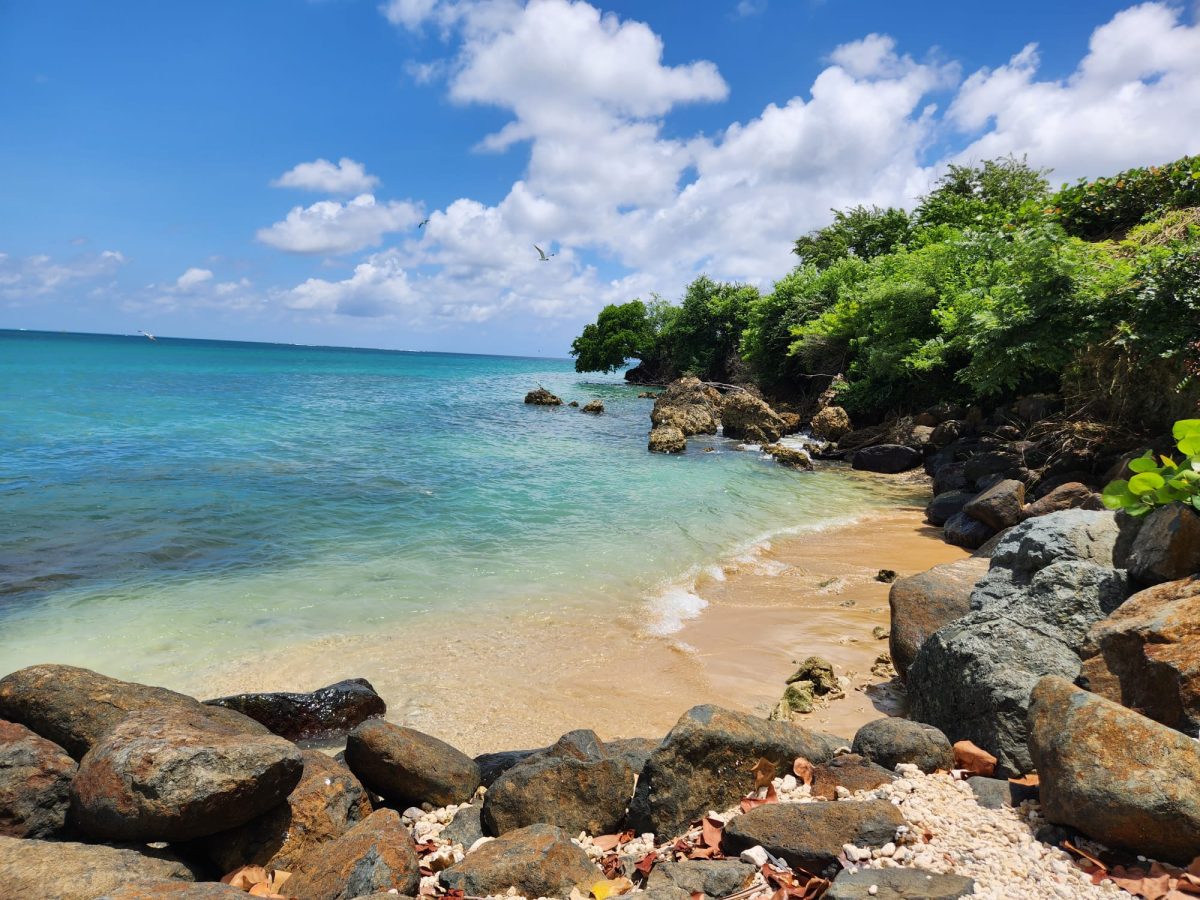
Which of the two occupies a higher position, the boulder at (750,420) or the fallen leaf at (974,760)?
the boulder at (750,420)

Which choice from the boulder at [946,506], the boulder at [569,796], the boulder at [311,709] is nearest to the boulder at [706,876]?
the boulder at [569,796]

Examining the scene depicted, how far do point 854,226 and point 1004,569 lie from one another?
40265mm

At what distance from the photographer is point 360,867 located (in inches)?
130

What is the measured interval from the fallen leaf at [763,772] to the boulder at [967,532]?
8.88 meters

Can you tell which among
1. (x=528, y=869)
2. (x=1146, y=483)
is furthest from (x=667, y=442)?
(x=528, y=869)

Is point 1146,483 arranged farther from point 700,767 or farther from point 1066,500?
point 1066,500

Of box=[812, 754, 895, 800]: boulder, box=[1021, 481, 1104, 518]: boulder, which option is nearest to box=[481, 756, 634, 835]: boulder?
box=[812, 754, 895, 800]: boulder

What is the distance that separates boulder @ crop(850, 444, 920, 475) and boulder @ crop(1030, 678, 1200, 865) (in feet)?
56.9

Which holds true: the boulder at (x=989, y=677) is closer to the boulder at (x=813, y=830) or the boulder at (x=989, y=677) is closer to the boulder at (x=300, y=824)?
the boulder at (x=813, y=830)

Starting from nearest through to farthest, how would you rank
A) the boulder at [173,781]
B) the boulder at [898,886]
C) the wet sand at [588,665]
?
the boulder at [898,886] < the boulder at [173,781] < the wet sand at [588,665]

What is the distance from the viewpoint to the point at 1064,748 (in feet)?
9.75

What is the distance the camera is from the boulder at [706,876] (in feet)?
9.41

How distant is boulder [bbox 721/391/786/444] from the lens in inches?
1020

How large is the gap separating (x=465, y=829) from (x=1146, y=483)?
492cm
